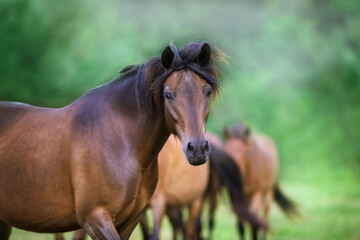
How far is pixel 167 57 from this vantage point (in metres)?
3.88

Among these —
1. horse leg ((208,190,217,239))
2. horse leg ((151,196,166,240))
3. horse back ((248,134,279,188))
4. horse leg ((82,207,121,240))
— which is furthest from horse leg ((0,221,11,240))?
horse back ((248,134,279,188))

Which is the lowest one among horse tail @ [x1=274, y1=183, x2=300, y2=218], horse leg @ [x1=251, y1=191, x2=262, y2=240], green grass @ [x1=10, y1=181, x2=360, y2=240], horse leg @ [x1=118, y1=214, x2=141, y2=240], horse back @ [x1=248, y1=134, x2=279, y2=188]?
green grass @ [x1=10, y1=181, x2=360, y2=240]

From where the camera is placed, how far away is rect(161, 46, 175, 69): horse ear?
385cm

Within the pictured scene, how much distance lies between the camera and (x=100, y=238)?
384cm

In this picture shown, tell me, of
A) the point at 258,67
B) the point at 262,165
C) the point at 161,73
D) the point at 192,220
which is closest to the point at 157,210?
the point at 192,220

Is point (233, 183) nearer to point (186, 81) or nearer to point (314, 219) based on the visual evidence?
point (186, 81)

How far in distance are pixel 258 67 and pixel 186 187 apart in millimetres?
25091

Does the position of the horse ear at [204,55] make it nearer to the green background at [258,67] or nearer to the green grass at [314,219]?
the green background at [258,67]

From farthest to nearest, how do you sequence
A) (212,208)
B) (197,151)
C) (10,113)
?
(212,208)
(10,113)
(197,151)

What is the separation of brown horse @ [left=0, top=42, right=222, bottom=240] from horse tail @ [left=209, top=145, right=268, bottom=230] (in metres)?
4.56

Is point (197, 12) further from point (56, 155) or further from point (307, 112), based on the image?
point (56, 155)

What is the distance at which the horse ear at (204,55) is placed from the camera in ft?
13.0

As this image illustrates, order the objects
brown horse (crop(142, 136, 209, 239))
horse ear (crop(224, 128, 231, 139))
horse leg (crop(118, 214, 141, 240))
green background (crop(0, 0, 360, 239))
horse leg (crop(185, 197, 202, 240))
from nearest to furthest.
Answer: horse leg (crop(118, 214, 141, 240)) < brown horse (crop(142, 136, 209, 239)) < horse leg (crop(185, 197, 202, 240)) < horse ear (crop(224, 128, 231, 139)) < green background (crop(0, 0, 360, 239))

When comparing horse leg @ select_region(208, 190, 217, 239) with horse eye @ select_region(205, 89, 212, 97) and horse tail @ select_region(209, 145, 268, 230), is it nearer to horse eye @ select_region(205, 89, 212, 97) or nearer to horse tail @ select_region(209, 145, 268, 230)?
horse tail @ select_region(209, 145, 268, 230)
